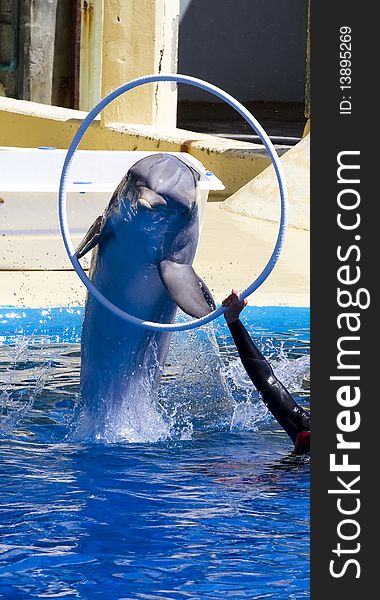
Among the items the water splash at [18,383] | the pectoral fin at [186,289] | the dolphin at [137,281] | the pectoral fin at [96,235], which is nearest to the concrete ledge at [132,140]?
the water splash at [18,383]

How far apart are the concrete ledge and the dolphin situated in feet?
20.1

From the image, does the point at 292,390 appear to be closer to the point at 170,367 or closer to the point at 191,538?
the point at 170,367

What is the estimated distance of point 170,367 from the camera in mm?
6219

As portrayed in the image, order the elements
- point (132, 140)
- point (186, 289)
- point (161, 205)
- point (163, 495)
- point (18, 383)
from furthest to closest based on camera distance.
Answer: point (132, 140) < point (18, 383) < point (161, 205) < point (186, 289) < point (163, 495)

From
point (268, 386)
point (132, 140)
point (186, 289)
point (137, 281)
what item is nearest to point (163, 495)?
point (268, 386)

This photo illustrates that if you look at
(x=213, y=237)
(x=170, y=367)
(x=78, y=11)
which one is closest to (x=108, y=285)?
(x=170, y=367)

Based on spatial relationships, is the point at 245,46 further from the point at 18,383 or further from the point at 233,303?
the point at 233,303

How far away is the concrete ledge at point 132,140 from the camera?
1117cm

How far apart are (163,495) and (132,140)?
7.55 metres

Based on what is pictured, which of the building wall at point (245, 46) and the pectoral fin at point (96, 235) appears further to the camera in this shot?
the building wall at point (245, 46)

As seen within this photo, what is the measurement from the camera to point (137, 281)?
4777 mm

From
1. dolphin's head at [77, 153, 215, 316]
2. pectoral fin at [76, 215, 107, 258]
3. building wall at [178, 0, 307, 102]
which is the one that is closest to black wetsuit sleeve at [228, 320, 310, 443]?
dolphin's head at [77, 153, 215, 316]

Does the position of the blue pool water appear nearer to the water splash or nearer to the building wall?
the water splash

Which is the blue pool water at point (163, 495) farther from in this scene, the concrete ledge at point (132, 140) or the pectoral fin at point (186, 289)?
the concrete ledge at point (132, 140)
